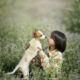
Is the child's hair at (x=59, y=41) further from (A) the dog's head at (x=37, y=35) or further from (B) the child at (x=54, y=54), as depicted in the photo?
(A) the dog's head at (x=37, y=35)

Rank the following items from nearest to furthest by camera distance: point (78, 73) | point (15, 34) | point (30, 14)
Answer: point (78, 73)
point (15, 34)
point (30, 14)

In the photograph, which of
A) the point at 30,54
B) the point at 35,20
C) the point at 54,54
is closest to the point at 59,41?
the point at 54,54

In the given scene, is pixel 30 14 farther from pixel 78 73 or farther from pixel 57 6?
pixel 78 73

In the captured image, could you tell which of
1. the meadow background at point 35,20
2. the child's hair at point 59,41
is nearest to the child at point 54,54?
the child's hair at point 59,41

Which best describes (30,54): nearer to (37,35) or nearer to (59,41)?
(37,35)

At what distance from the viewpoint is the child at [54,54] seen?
227cm

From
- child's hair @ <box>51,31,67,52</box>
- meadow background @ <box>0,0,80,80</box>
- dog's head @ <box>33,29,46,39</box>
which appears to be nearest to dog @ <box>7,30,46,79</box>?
dog's head @ <box>33,29,46,39</box>

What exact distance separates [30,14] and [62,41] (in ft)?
4.16

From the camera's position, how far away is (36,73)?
227cm

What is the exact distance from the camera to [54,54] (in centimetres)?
229

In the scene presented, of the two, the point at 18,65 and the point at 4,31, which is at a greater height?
the point at 4,31

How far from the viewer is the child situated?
89.5 inches

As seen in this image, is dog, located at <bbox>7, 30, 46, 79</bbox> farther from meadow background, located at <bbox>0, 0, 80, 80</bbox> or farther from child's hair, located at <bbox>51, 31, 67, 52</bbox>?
meadow background, located at <bbox>0, 0, 80, 80</bbox>

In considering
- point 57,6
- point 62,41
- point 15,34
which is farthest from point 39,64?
point 57,6
